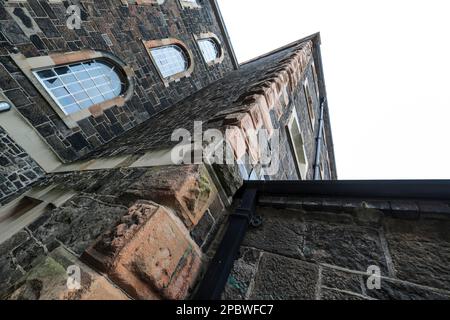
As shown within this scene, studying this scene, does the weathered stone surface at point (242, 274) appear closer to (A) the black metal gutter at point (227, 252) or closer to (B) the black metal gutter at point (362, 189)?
(A) the black metal gutter at point (227, 252)

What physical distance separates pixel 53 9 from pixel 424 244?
6356 mm

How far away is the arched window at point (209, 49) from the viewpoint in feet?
29.0

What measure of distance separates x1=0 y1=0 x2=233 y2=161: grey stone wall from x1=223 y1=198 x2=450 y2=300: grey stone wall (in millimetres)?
4372

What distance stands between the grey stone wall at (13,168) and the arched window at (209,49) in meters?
7.01

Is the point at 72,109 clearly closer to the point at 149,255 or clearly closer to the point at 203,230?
the point at 203,230

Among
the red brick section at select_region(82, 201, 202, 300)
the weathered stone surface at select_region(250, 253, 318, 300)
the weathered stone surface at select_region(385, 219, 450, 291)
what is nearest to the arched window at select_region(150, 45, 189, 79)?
the red brick section at select_region(82, 201, 202, 300)

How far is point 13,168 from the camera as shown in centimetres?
360

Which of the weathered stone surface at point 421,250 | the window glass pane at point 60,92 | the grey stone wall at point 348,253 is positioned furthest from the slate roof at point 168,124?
the weathered stone surface at point 421,250

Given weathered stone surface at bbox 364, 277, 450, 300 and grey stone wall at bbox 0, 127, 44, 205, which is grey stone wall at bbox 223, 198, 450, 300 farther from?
grey stone wall at bbox 0, 127, 44, 205

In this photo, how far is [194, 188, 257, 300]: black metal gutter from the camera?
4.39ft

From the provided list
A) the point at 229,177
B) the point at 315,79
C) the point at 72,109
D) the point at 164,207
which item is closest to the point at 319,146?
the point at 315,79

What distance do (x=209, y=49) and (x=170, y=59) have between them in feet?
9.64
